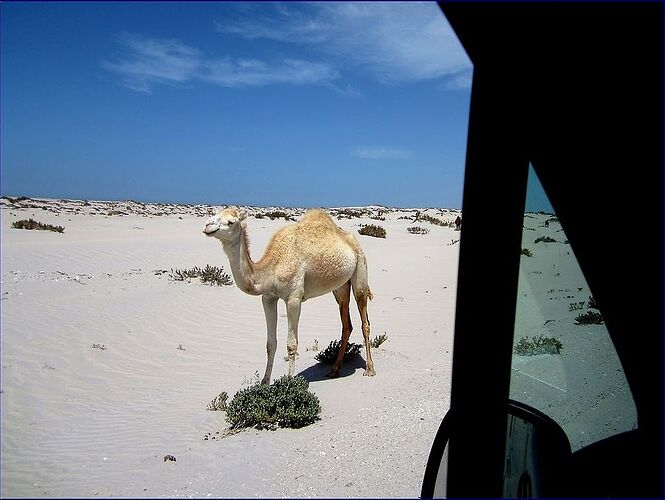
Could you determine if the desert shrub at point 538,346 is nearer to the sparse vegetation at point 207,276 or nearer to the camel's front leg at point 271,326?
the camel's front leg at point 271,326

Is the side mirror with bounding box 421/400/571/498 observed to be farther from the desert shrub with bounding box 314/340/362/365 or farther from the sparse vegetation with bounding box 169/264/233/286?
the sparse vegetation with bounding box 169/264/233/286

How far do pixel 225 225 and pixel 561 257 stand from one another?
5142 mm

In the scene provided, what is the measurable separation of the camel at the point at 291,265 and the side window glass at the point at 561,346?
4.90 meters

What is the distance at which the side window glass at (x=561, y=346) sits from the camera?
1618mm

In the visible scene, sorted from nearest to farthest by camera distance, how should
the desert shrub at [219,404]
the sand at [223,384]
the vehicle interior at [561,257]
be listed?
1. the vehicle interior at [561,257]
2. the sand at [223,384]
3. the desert shrub at [219,404]

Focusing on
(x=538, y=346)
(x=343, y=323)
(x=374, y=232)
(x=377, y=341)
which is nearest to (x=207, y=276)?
(x=377, y=341)

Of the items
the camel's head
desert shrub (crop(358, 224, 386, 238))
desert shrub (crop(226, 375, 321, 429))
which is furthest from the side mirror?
desert shrub (crop(358, 224, 386, 238))

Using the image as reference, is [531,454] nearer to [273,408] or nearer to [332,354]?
[273,408]

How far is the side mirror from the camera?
1573mm

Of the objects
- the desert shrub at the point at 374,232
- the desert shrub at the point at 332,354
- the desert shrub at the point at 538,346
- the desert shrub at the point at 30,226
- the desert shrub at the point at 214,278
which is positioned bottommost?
the desert shrub at the point at 332,354

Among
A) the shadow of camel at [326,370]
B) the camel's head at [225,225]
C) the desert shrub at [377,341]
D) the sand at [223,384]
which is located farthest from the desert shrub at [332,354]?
the camel's head at [225,225]

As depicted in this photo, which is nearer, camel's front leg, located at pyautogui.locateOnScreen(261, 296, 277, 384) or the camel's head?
the camel's head

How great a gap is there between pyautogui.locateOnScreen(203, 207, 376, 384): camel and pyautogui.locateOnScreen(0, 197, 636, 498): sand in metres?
1.03

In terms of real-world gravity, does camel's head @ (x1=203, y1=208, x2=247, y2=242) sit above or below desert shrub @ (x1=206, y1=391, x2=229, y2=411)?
above
